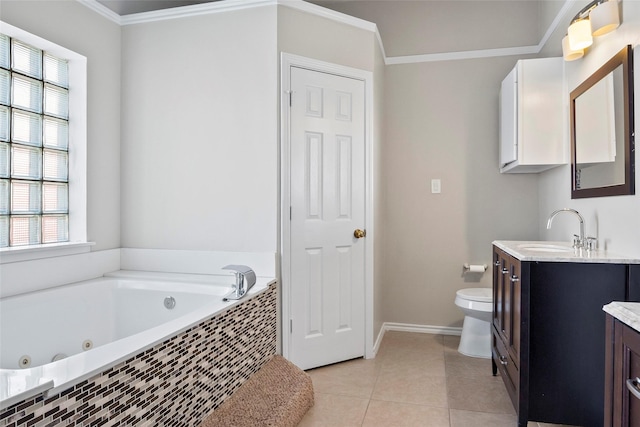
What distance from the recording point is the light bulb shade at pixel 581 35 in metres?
2.08

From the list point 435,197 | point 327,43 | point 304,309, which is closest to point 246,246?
point 304,309

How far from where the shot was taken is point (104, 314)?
2467 millimetres

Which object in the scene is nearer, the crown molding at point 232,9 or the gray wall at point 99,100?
the gray wall at point 99,100

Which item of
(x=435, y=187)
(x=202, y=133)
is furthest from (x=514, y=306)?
(x=202, y=133)

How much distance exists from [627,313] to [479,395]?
158 cm

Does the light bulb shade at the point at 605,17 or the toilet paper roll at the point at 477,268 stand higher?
the light bulb shade at the point at 605,17

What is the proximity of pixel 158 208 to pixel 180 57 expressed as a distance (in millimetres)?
1039

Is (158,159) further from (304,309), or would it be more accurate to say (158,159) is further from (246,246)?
(304,309)

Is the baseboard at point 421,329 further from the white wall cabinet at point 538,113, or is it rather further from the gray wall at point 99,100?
the gray wall at point 99,100

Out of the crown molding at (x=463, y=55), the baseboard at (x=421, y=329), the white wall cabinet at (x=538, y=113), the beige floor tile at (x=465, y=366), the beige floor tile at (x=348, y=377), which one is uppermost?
the crown molding at (x=463, y=55)

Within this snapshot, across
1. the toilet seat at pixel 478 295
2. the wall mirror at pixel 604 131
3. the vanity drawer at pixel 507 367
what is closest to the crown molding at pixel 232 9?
the wall mirror at pixel 604 131

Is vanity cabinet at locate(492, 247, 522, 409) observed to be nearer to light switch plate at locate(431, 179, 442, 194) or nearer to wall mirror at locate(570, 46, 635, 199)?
wall mirror at locate(570, 46, 635, 199)

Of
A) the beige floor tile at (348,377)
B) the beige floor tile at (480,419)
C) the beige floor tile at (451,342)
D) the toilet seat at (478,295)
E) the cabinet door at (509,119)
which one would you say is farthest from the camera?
the beige floor tile at (451,342)

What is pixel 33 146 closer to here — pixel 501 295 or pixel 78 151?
pixel 78 151
